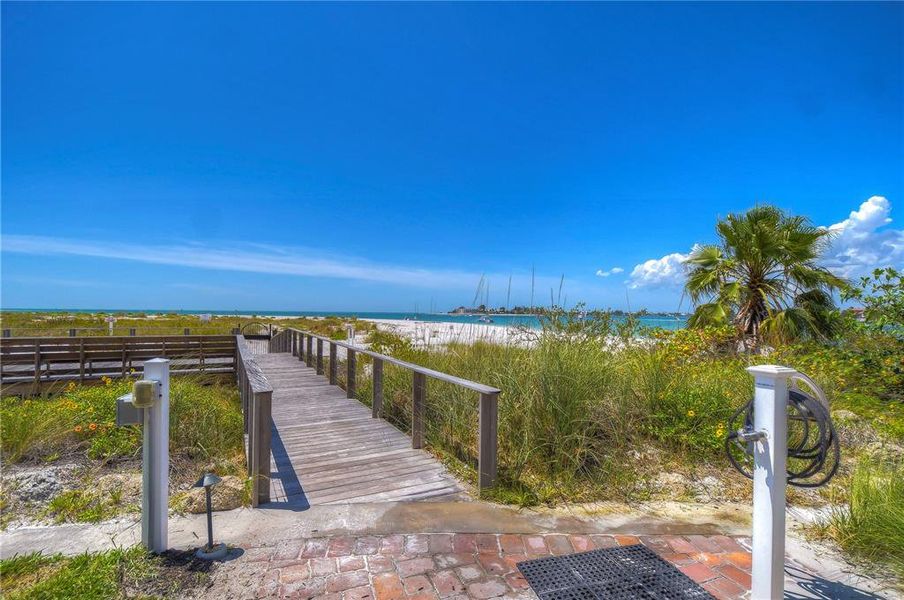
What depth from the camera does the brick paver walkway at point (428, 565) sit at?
206 centimetres

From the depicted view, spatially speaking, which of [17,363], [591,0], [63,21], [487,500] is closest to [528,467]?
[487,500]

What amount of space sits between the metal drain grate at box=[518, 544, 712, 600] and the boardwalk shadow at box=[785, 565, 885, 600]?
48 cm

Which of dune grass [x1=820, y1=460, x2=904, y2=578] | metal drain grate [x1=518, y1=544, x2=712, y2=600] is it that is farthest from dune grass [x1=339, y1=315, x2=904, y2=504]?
metal drain grate [x1=518, y1=544, x2=712, y2=600]

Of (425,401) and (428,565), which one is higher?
(425,401)

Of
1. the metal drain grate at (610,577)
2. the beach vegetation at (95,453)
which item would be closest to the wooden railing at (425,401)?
the metal drain grate at (610,577)

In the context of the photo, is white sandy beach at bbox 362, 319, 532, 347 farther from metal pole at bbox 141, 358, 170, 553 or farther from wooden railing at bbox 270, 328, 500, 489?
metal pole at bbox 141, 358, 170, 553

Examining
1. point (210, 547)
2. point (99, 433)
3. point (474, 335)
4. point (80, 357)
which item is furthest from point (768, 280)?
point (80, 357)

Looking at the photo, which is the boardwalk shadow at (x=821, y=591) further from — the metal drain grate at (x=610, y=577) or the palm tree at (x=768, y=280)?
the palm tree at (x=768, y=280)

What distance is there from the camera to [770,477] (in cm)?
174

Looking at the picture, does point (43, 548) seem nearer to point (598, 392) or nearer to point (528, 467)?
point (528, 467)

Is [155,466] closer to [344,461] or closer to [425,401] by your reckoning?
[344,461]

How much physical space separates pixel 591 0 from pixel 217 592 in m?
8.86

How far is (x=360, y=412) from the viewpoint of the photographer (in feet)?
19.7

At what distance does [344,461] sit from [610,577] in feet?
8.93
